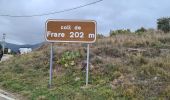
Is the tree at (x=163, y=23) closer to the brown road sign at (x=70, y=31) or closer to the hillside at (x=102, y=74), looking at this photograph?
the hillside at (x=102, y=74)

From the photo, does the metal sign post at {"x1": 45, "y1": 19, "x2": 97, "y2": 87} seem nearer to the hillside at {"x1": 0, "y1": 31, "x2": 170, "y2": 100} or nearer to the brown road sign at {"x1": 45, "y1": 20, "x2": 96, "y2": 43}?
the brown road sign at {"x1": 45, "y1": 20, "x2": 96, "y2": 43}

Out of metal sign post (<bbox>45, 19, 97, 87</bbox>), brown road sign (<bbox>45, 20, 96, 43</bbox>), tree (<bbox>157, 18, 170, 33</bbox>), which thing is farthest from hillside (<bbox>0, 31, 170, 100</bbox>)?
tree (<bbox>157, 18, 170, 33</bbox>)

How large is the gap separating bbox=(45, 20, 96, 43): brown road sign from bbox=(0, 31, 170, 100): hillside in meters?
1.53

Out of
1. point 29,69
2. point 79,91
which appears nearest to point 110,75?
point 79,91

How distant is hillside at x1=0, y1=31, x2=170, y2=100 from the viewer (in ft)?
44.2

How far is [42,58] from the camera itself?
69.3ft

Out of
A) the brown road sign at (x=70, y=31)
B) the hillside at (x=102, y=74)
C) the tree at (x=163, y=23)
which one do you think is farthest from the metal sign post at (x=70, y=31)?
the tree at (x=163, y=23)

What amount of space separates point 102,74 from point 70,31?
1939 millimetres

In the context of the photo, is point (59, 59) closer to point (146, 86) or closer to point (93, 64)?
point (93, 64)

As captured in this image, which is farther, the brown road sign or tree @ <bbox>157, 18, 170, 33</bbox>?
tree @ <bbox>157, 18, 170, 33</bbox>

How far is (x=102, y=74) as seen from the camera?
52.2 ft

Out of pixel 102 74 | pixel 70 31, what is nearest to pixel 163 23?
pixel 102 74

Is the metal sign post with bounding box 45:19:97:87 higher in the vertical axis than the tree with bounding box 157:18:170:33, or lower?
lower

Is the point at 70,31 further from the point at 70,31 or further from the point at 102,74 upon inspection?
the point at 102,74
